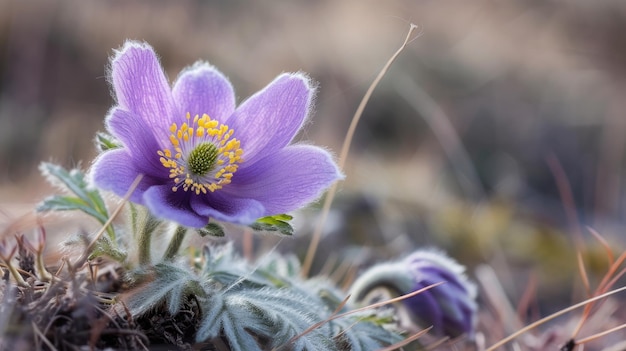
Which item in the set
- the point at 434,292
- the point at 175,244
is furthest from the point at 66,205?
the point at 434,292

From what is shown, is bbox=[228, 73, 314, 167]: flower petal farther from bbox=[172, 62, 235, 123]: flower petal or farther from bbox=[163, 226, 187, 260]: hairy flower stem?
bbox=[163, 226, 187, 260]: hairy flower stem

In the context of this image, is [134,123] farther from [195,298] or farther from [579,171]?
[579,171]

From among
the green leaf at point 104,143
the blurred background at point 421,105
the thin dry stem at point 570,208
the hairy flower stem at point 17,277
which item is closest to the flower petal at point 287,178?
the green leaf at point 104,143

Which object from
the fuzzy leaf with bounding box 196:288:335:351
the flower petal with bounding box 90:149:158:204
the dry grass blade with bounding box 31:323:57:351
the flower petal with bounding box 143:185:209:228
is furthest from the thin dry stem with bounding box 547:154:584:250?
the dry grass blade with bounding box 31:323:57:351

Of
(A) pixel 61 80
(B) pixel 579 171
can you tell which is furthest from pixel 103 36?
(B) pixel 579 171

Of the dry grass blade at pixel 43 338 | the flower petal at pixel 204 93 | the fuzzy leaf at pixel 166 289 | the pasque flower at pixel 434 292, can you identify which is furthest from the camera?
the pasque flower at pixel 434 292

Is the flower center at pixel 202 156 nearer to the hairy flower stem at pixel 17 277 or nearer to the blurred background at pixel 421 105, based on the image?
the hairy flower stem at pixel 17 277
